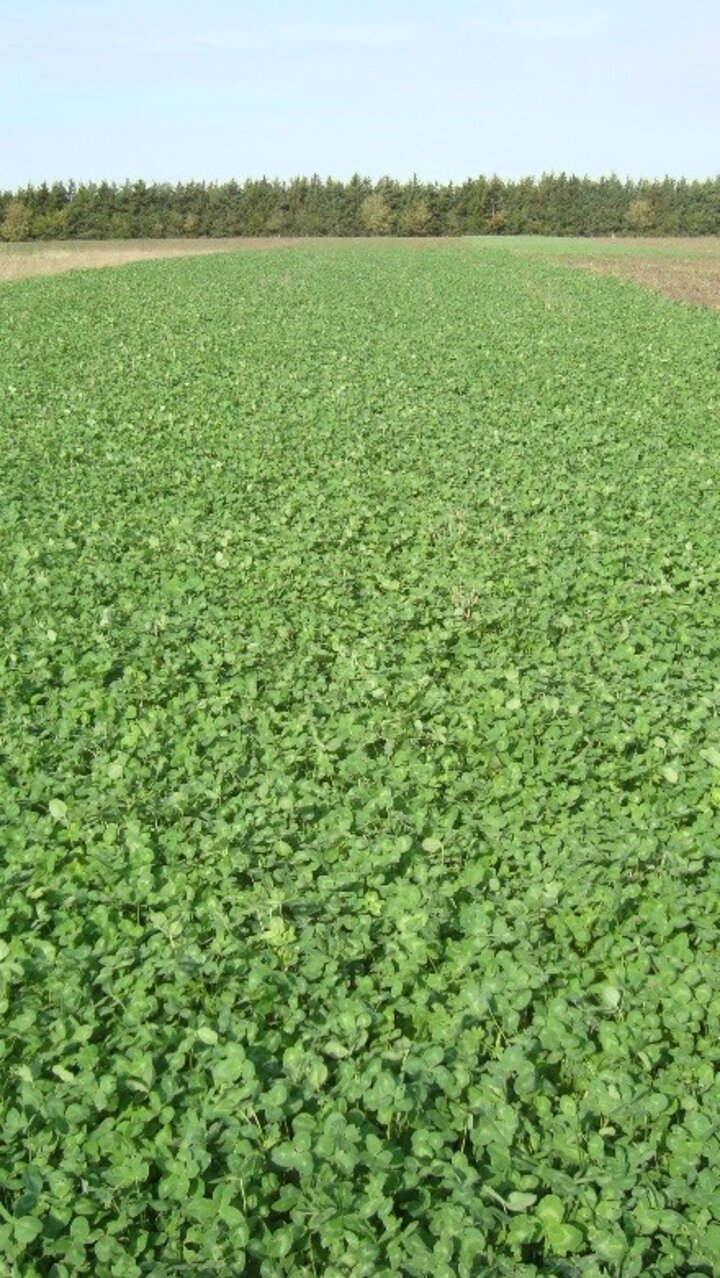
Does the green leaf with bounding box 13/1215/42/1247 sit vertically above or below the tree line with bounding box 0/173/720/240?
below

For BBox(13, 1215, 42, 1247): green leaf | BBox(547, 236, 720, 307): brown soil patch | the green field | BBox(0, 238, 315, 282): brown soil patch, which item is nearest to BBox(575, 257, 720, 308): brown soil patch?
BBox(547, 236, 720, 307): brown soil patch

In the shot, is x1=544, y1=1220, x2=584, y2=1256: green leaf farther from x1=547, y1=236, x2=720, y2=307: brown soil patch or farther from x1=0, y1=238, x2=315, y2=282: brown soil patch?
x1=0, y1=238, x2=315, y2=282: brown soil patch

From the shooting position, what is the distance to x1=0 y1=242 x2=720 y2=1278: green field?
10.6 feet

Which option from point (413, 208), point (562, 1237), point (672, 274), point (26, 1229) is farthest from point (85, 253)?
point (562, 1237)

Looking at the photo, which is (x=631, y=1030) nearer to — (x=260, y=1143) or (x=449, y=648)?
(x=260, y=1143)

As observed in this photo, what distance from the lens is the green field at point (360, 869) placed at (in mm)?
3225

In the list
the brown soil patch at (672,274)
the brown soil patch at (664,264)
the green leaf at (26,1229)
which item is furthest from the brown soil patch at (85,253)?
the green leaf at (26,1229)

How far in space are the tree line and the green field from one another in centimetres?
7807

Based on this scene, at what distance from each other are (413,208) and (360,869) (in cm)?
8870

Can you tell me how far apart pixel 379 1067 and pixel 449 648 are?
4058 millimetres

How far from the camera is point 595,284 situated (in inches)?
1379

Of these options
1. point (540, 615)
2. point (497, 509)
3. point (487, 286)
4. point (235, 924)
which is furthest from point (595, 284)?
point (235, 924)

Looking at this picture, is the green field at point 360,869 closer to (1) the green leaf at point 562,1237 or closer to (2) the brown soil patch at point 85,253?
(1) the green leaf at point 562,1237

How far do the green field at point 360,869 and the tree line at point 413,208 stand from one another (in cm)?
7807
